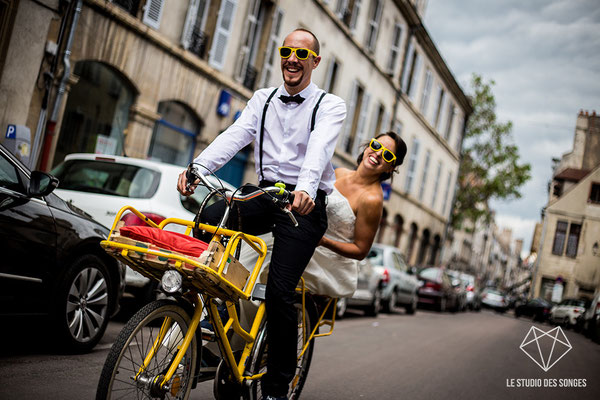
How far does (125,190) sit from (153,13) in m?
7.86

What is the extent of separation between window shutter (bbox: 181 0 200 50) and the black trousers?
1183cm

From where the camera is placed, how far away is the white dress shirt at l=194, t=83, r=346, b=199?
3.50 meters

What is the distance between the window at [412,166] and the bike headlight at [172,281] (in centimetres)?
2931

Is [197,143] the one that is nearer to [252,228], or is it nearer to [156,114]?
[156,114]

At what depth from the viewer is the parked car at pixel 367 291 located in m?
12.6

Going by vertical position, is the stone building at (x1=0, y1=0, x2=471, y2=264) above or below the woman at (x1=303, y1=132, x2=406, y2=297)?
above

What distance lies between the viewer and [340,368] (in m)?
6.57

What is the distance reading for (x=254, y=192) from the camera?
323cm

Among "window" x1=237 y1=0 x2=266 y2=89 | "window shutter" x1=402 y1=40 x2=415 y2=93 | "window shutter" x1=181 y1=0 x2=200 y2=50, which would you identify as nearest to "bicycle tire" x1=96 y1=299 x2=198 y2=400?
"window shutter" x1=181 y1=0 x2=200 y2=50

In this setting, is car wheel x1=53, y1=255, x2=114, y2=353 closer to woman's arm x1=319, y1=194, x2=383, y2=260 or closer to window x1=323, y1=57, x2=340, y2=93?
woman's arm x1=319, y1=194, x2=383, y2=260

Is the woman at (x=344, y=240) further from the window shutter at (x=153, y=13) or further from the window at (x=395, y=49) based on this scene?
the window at (x=395, y=49)

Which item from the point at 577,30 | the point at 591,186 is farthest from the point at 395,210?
the point at 577,30

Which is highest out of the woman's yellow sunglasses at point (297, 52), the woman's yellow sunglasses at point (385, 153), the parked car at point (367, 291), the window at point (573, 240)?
the window at point (573, 240)

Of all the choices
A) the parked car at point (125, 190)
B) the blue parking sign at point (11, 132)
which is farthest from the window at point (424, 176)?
the parked car at point (125, 190)
